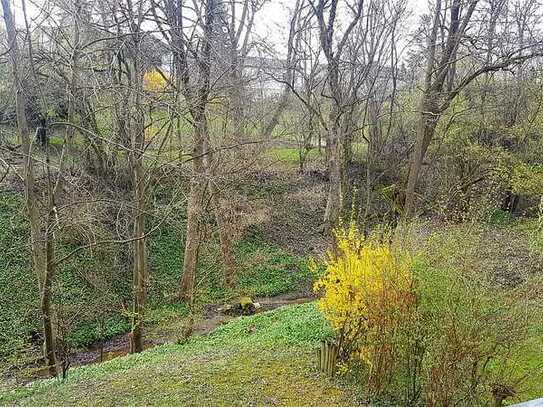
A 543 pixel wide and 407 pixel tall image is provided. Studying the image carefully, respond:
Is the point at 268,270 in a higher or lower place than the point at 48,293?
lower

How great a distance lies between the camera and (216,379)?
28.8 ft

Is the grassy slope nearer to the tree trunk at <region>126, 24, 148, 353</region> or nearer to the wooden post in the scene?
the wooden post

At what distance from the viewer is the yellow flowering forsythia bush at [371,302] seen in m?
7.36

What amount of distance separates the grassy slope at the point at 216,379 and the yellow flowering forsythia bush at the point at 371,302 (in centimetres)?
67

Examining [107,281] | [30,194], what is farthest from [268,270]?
[30,194]

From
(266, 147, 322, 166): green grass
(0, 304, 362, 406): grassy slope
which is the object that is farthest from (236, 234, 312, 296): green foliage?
(0, 304, 362, 406): grassy slope

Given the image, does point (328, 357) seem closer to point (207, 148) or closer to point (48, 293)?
point (48, 293)

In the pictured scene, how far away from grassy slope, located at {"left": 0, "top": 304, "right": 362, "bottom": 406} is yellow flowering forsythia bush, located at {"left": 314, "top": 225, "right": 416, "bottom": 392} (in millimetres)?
673

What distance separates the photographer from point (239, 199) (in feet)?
60.2

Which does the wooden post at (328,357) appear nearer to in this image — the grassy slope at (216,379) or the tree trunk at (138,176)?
the grassy slope at (216,379)

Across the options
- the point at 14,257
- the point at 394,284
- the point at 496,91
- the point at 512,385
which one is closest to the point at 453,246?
the point at 394,284

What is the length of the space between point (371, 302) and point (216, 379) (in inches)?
119

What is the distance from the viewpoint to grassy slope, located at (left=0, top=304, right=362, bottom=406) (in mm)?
8109

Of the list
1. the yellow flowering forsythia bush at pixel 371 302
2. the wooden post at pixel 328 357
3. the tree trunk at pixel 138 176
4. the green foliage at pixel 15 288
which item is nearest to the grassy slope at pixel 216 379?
the wooden post at pixel 328 357
